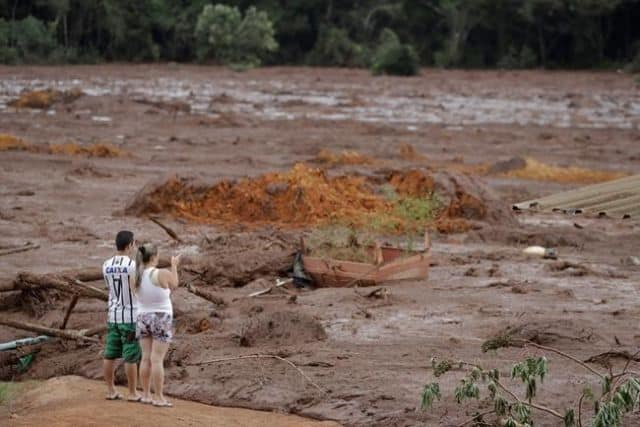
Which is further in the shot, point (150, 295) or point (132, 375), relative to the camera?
point (132, 375)

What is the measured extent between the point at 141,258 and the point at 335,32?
63.5 meters

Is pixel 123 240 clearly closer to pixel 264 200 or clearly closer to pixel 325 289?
pixel 325 289

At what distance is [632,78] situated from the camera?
60250mm

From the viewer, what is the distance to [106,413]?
29.3 ft

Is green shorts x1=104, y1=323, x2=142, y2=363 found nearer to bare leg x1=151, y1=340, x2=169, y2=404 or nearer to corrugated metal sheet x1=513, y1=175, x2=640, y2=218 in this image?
bare leg x1=151, y1=340, x2=169, y2=404

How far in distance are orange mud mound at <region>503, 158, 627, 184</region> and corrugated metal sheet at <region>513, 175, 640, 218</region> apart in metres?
14.8

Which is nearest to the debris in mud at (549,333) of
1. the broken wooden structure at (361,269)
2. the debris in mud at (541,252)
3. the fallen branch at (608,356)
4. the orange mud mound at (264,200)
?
the fallen branch at (608,356)

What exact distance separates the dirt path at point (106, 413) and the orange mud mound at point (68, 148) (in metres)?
17.8

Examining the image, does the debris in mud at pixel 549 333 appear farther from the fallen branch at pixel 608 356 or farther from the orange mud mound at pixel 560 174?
the orange mud mound at pixel 560 174

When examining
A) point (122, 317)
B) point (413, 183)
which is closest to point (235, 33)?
point (413, 183)

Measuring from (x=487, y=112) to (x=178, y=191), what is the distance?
2364cm

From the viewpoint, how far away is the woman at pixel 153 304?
29.3 ft

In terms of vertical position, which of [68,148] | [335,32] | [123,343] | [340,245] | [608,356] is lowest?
[68,148]

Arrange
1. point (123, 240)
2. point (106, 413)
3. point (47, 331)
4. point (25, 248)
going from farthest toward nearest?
point (25, 248) < point (47, 331) < point (123, 240) < point (106, 413)
